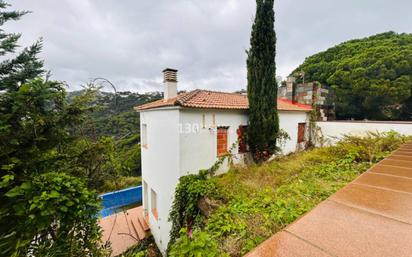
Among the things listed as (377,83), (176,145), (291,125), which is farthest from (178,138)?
(377,83)

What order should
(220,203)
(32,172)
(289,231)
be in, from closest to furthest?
(289,231) → (32,172) → (220,203)

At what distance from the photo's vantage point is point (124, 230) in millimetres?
9289

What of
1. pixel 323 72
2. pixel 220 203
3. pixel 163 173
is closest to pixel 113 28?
pixel 163 173

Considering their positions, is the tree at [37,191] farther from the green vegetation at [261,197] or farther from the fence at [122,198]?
the fence at [122,198]

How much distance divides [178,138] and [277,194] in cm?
351

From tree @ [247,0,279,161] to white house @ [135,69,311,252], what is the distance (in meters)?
0.60

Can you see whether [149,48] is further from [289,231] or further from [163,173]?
[289,231]

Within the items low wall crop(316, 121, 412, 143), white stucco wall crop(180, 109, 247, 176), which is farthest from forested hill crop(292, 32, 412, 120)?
white stucco wall crop(180, 109, 247, 176)

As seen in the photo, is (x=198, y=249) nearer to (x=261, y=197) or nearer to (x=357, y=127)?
(x=261, y=197)

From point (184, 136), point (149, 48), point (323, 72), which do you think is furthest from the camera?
point (323, 72)

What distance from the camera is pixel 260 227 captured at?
8.43ft

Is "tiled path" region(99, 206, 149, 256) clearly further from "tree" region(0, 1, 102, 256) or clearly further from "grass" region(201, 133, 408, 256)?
"grass" region(201, 133, 408, 256)

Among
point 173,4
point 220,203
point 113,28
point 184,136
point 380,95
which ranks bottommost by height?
point 220,203

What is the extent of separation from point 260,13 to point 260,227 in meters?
8.19
